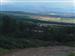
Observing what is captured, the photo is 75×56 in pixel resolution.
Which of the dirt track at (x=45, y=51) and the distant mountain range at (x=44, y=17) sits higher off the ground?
the distant mountain range at (x=44, y=17)

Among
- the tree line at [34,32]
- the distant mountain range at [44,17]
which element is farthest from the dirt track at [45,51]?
the distant mountain range at [44,17]

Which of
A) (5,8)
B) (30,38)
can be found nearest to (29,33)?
(30,38)

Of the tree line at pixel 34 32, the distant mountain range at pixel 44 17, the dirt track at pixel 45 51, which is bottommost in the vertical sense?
the dirt track at pixel 45 51

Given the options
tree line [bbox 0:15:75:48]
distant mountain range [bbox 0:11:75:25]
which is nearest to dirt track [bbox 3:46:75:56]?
tree line [bbox 0:15:75:48]

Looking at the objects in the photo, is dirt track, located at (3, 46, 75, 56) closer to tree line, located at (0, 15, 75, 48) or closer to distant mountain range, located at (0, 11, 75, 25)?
tree line, located at (0, 15, 75, 48)

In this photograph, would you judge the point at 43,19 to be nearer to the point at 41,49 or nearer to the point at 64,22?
the point at 64,22

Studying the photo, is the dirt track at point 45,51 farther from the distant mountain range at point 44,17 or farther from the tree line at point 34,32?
the distant mountain range at point 44,17

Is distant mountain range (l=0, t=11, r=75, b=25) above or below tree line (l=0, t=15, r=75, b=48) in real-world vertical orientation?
above

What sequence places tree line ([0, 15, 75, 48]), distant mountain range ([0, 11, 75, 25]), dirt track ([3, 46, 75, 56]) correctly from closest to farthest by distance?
dirt track ([3, 46, 75, 56]) < tree line ([0, 15, 75, 48]) < distant mountain range ([0, 11, 75, 25])

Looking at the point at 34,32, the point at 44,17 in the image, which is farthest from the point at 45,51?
the point at 44,17
